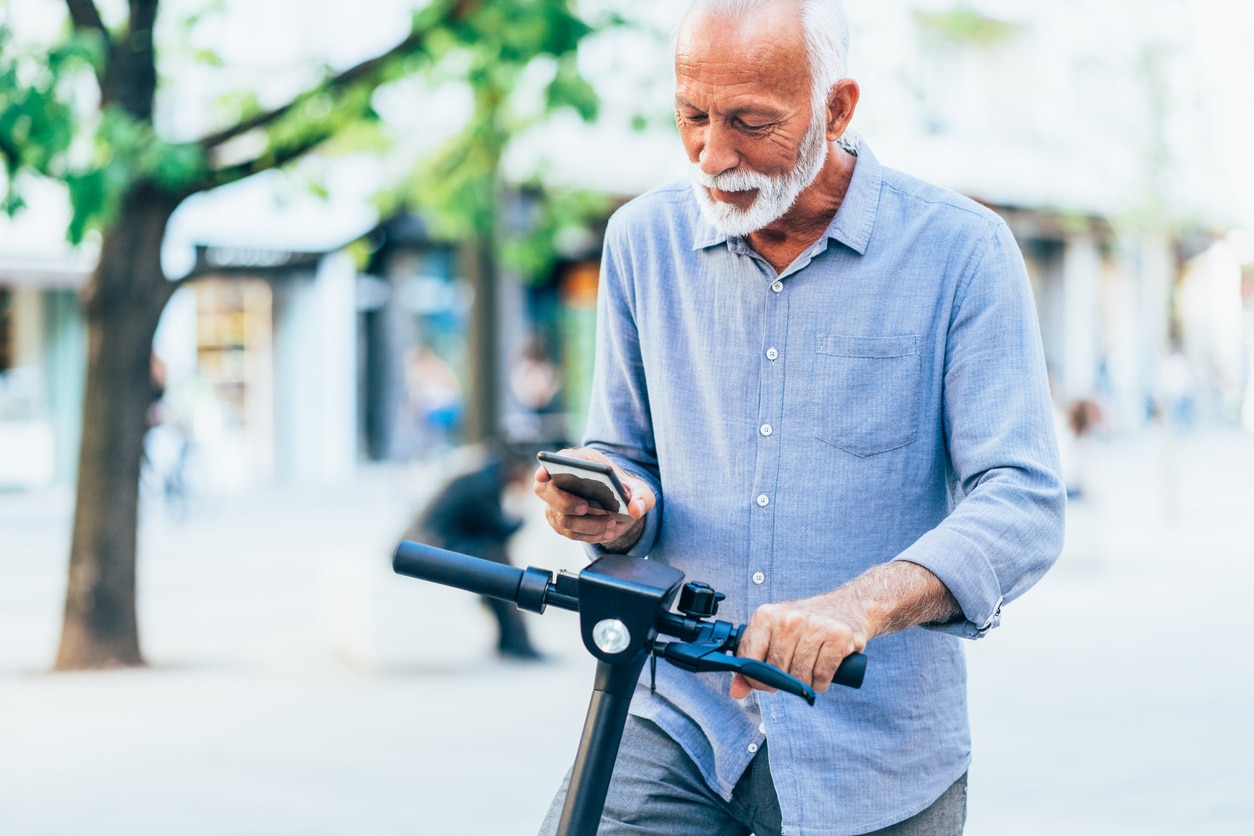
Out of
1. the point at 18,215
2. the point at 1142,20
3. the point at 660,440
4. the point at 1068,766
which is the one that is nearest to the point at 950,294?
the point at 660,440

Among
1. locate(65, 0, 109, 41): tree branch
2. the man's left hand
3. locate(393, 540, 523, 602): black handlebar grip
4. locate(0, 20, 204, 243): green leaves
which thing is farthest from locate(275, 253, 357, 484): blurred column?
the man's left hand

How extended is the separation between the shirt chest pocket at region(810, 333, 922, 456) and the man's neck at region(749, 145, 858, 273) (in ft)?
0.54

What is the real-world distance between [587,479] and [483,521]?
670 cm

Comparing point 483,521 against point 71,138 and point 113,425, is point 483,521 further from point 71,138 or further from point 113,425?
point 71,138

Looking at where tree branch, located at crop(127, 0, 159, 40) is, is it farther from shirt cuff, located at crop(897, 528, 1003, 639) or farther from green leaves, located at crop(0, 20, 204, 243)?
shirt cuff, located at crop(897, 528, 1003, 639)

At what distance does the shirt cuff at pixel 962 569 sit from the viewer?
5.80ft

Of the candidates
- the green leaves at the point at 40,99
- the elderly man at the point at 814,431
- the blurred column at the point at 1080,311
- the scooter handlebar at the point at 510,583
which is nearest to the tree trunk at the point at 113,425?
the green leaves at the point at 40,99

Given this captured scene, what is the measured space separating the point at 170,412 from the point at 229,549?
12.7ft

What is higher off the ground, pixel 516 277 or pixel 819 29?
pixel 516 277

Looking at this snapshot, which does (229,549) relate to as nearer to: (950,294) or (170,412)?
(170,412)

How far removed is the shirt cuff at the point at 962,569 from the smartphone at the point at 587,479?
1.18 feet

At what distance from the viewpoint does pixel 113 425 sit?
25.9 ft

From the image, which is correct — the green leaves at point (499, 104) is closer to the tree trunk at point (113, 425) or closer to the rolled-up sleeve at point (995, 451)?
the tree trunk at point (113, 425)

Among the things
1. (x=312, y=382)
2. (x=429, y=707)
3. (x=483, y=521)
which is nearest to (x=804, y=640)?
(x=429, y=707)
